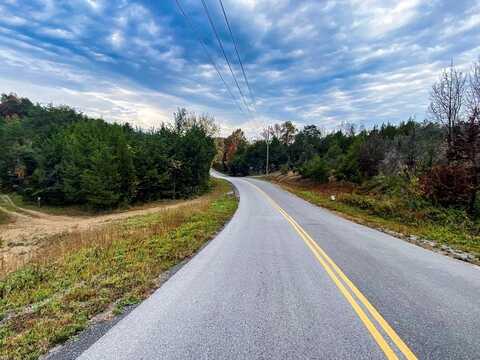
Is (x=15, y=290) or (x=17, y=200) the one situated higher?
(x=15, y=290)

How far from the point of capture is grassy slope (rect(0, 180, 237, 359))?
3.25 meters

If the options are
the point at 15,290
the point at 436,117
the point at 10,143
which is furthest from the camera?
the point at 10,143

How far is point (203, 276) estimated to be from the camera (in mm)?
5301

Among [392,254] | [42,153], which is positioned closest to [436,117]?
[392,254]

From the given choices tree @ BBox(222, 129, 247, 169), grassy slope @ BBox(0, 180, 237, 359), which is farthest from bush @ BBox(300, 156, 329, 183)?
tree @ BBox(222, 129, 247, 169)

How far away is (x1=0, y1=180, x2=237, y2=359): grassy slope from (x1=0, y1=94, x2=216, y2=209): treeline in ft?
79.0

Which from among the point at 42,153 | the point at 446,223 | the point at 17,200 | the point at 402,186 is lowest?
the point at 17,200

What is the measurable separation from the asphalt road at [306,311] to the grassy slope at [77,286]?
57 centimetres

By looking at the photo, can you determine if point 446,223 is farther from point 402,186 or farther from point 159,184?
point 159,184

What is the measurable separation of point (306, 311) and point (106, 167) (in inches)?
1192

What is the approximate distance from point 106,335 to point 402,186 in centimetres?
2249

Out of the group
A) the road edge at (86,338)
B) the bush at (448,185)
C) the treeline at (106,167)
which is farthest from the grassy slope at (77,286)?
the treeline at (106,167)

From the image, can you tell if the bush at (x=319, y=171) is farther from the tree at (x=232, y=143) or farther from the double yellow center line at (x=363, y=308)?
the tree at (x=232, y=143)

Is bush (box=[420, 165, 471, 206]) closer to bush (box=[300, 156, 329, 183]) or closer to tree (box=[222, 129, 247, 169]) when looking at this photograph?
bush (box=[300, 156, 329, 183])
